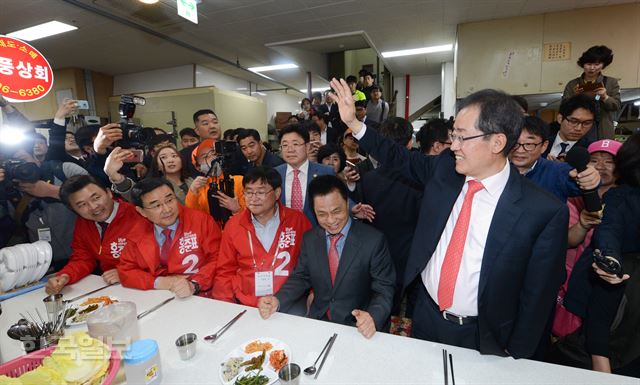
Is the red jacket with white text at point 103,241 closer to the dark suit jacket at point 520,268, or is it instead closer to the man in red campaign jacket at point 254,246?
the man in red campaign jacket at point 254,246

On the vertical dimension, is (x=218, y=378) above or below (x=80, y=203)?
below

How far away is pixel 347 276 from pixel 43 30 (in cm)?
639

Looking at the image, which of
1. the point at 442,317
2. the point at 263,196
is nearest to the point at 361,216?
the point at 263,196

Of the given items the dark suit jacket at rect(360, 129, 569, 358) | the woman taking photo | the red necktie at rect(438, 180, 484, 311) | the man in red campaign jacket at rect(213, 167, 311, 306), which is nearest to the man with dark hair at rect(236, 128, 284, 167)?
the man in red campaign jacket at rect(213, 167, 311, 306)

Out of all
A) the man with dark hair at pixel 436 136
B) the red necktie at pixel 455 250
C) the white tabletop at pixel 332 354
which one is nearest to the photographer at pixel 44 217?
the white tabletop at pixel 332 354

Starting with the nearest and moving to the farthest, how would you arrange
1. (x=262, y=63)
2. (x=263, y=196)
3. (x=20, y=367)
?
(x=20, y=367)
(x=263, y=196)
(x=262, y=63)

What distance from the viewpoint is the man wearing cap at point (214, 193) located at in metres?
2.14

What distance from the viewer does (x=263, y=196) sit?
6.05 ft

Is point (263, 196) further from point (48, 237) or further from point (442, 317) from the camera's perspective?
point (48, 237)

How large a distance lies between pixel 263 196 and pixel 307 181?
0.64m

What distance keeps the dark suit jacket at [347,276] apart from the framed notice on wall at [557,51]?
5.28 meters

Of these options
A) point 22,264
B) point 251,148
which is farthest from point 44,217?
point 251,148

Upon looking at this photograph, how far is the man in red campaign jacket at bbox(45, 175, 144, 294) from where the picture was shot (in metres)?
1.87

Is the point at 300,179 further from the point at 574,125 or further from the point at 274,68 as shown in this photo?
the point at 274,68
